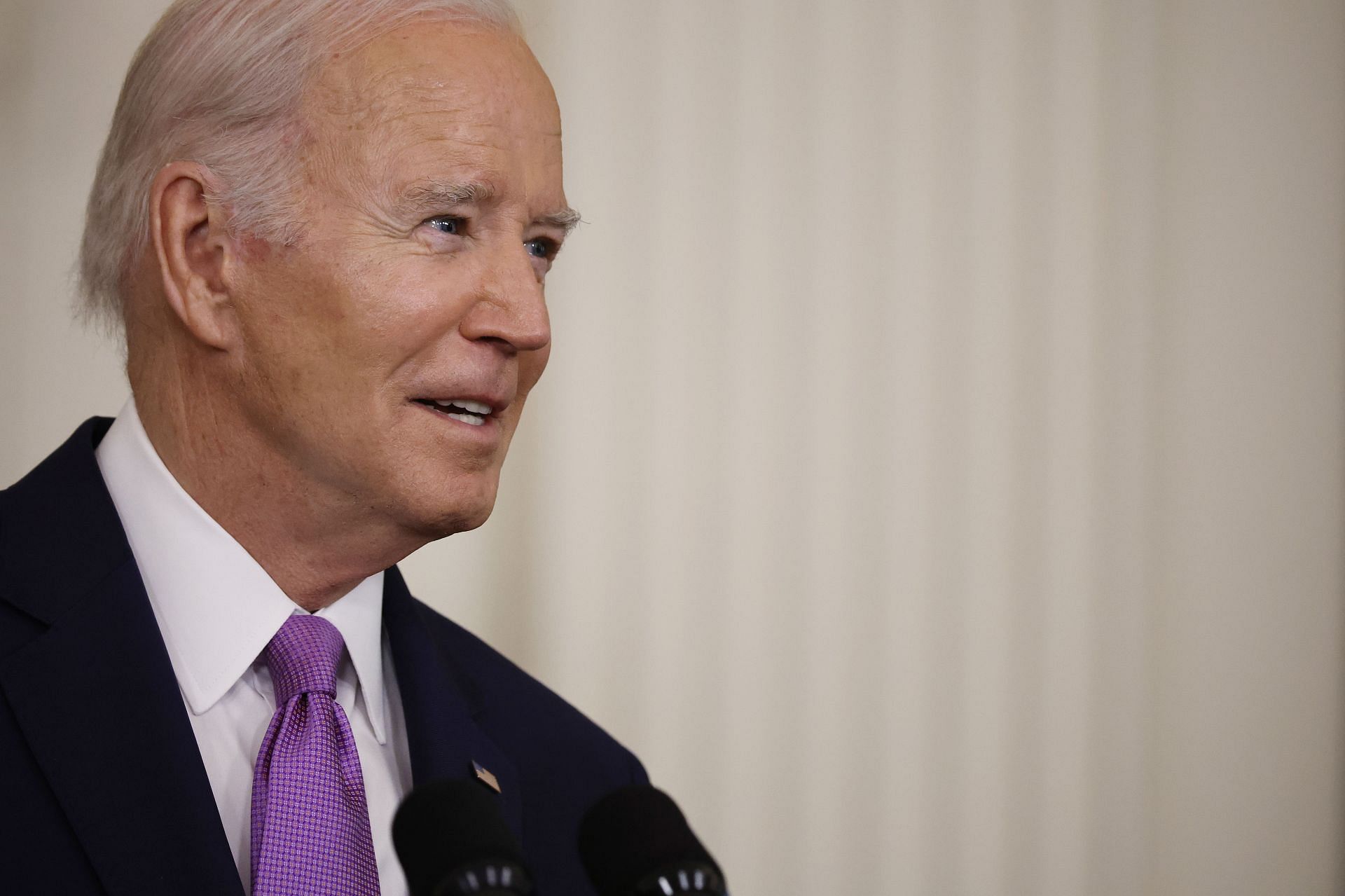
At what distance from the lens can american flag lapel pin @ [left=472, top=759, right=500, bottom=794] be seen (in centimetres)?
148

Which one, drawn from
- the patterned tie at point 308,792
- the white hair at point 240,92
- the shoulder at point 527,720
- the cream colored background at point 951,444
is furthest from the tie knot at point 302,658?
the cream colored background at point 951,444

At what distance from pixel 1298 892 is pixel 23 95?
2.93 meters

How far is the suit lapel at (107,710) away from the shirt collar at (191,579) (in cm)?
6

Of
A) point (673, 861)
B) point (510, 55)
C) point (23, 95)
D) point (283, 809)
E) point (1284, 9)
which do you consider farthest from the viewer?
point (1284, 9)

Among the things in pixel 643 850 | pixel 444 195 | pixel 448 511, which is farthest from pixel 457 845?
pixel 444 195

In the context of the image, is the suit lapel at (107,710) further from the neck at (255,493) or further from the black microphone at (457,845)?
the black microphone at (457,845)

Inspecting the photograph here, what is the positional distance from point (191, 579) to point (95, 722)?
0.66ft

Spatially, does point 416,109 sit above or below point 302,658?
above

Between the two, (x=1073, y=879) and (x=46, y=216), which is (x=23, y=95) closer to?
(x=46, y=216)

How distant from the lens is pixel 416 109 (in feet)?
4.54

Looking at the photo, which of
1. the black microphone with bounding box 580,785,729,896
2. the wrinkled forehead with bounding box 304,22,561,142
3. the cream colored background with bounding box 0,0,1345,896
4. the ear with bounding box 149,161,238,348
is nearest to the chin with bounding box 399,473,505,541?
the ear with bounding box 149,161,238,348

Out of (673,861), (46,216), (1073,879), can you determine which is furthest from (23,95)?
(1073,879)

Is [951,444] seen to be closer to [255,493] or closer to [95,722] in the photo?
[255,493]

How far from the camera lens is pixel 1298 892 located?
2.79 metres
